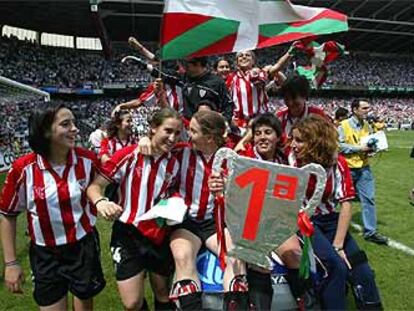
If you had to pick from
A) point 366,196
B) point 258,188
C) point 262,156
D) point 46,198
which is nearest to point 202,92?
point 262,156

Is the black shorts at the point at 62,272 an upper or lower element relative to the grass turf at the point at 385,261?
upper

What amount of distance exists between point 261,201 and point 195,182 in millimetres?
938

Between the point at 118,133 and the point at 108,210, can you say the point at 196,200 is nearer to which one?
the point at 108,210

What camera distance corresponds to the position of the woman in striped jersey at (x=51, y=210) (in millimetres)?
3492

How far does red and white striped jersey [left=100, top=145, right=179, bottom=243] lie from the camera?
3.88 meters

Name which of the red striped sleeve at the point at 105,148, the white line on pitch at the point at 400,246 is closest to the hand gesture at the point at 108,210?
the red striped sleeve at the point at 105,148

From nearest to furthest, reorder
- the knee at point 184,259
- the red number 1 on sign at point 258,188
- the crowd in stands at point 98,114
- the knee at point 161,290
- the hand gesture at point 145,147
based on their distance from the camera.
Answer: the red number 1 on sign at point 258,188, the knee at point 184,259, the hand gesture at point 145,147, the knee at point 161,290, the crowd in stands at point 98,114

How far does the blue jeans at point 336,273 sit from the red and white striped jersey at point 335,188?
0.28ft

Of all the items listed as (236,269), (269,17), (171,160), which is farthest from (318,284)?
(269,17)

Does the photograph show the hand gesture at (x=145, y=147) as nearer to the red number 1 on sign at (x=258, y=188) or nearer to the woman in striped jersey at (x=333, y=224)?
the red number 1 on sign at (x=258, y=188)

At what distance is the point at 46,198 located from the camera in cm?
350

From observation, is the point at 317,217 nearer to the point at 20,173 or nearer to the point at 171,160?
the point at 171,160

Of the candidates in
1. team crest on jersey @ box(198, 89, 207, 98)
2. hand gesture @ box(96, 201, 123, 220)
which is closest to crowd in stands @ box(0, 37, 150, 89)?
team crest on jersey @ box(198, 89, 207, 98)

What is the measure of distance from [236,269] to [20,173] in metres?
1.58
